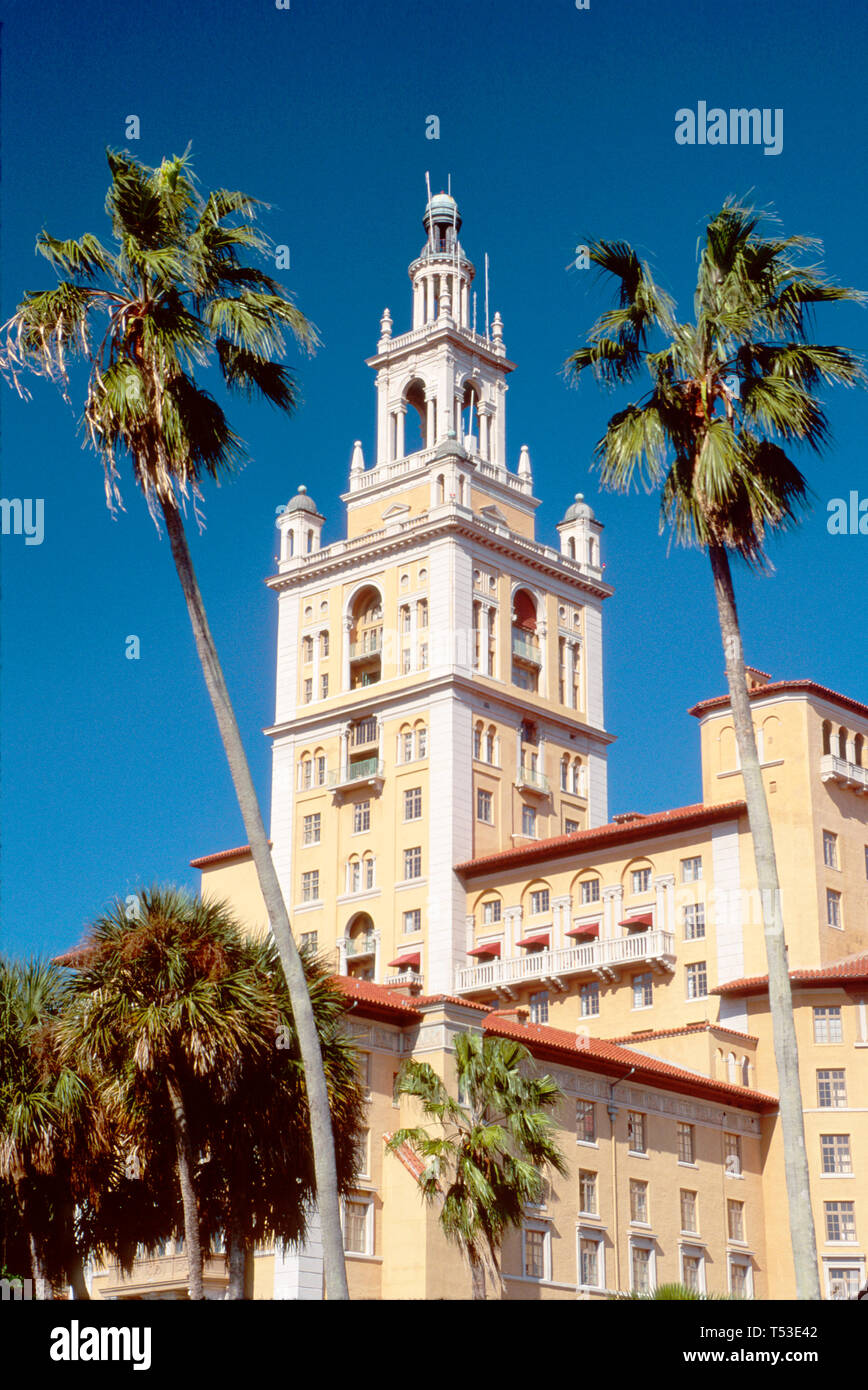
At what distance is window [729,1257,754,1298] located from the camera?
63.8 metres

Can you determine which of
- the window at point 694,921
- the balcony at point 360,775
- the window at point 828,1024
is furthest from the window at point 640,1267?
the balcony at point 360,775

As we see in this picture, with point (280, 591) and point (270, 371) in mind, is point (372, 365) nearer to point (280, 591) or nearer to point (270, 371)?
point (280, 591)

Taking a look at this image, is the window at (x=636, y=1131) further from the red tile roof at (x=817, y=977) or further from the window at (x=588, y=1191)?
the red tile roof at (x=817, y=977)

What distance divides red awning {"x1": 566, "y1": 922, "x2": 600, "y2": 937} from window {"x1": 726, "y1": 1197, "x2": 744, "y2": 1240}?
1545 centimetres

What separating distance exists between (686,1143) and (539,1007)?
52.9 feet

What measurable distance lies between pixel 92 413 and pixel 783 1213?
45.6m

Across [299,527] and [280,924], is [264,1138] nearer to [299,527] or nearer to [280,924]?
[280,924]

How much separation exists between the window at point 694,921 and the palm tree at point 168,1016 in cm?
4380

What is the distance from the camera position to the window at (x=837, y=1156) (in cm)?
6688

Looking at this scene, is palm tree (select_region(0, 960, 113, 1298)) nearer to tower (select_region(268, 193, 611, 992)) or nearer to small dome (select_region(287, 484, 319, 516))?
tower (select_region(268, 193, 611, 992))

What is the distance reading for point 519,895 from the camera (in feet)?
273

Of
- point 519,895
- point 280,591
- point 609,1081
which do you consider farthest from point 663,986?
point 280,591
